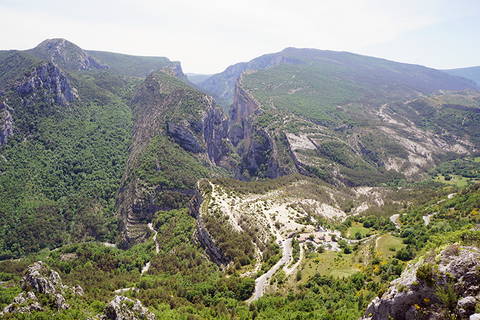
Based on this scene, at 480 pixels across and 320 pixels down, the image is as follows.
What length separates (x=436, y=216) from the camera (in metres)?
74.4

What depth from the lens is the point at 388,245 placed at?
61500mm

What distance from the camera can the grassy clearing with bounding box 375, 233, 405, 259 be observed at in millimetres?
57062

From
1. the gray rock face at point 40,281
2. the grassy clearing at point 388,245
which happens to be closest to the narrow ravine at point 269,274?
the grassy clearing at point 388,245

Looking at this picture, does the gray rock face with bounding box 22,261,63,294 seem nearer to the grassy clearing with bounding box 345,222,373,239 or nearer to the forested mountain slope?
the forested mountain slope

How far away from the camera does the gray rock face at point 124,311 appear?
43834 millimetres

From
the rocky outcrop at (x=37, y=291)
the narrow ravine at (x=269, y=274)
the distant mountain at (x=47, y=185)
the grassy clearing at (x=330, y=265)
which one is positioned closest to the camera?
the rocky outcrop at (x=37, y=291)

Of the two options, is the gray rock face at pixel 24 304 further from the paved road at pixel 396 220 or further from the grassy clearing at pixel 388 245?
the paved road at pixel 396 220

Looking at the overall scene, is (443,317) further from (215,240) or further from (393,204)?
(393,204)

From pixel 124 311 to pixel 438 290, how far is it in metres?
41.2

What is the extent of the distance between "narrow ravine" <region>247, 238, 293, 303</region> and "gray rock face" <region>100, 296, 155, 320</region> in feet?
73.2

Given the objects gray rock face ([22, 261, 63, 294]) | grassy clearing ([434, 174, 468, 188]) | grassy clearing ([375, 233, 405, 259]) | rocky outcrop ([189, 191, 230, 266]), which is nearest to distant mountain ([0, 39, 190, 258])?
rocky outcrop ([189, 191, 230, 266])

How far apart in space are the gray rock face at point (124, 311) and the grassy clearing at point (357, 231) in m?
57.9

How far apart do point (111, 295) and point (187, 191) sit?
3811 inches

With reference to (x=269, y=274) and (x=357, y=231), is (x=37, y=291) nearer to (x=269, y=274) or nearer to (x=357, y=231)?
(x=269, y=274)
